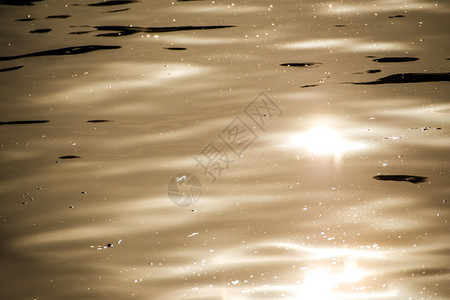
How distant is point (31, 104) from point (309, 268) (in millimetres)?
1287

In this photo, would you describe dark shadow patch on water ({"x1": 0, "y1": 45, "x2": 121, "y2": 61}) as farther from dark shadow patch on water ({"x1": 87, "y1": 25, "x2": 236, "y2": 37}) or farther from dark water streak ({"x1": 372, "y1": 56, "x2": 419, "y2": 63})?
dark water streak ({"x1": 372, "y1": 56, "x2": 419, "y2": 63})

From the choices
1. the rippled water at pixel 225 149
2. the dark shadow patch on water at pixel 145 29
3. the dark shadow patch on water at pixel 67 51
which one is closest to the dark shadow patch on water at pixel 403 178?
the rippled water at pixel 225 149

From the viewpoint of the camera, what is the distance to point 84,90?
245 centimetres

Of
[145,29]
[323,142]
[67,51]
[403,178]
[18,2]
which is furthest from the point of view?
[18,2]

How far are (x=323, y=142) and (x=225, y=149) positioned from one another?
0.29m

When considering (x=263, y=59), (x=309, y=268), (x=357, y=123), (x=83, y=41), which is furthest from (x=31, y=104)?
(x=309, y=268)

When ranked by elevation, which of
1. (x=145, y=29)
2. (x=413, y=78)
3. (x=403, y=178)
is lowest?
(x=403, y=178)

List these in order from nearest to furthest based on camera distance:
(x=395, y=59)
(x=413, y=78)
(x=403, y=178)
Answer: (x=403, y=178) < (x=413, y=78) < (x=395, y=59)

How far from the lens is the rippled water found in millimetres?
1560

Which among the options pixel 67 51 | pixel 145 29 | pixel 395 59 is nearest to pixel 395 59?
pixel 395 59

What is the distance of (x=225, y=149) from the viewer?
2.05 m

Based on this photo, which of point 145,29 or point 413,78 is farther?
point 145,29

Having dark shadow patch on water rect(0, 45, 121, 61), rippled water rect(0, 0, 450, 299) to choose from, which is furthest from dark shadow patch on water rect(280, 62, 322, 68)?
dark shadow patch on water rect(0, 45, 121, 61)

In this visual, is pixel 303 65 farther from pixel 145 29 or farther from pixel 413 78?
pixel 145 29
